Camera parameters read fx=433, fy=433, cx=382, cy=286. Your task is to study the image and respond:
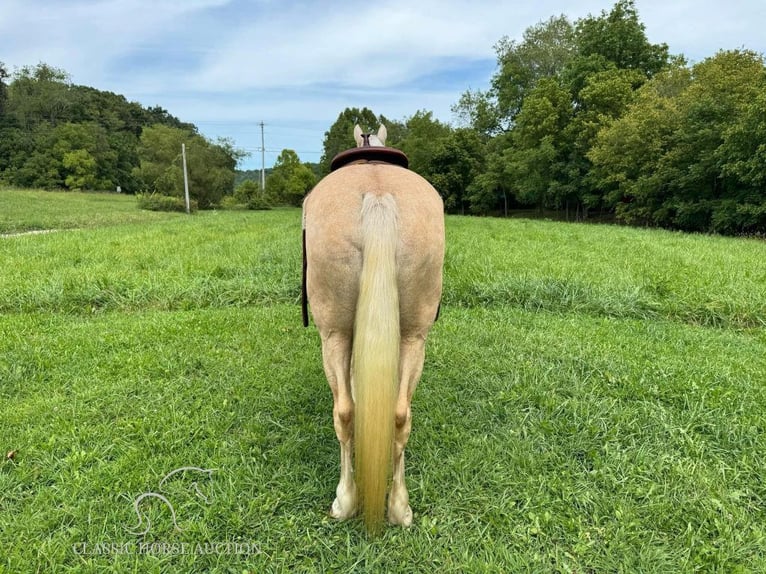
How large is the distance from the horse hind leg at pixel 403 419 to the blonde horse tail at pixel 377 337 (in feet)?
0.65

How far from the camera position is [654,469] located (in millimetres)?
2406

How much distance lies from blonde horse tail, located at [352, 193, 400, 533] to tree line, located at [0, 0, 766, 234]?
2145cm

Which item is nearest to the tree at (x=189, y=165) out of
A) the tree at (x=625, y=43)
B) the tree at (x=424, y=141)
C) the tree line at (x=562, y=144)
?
the tree line at (x=562, y=144)

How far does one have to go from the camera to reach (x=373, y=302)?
67.8 inches

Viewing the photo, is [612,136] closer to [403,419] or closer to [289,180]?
[403,419]

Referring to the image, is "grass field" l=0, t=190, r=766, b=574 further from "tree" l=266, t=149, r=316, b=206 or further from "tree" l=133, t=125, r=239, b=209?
"tree" l=266, t=149, r=316, b=206

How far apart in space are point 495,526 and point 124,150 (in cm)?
7066

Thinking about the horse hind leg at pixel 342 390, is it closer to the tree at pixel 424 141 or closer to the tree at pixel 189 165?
the tree at pixel 424 141

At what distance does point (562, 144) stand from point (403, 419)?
32251 mm

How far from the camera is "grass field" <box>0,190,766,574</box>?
193 centimetres

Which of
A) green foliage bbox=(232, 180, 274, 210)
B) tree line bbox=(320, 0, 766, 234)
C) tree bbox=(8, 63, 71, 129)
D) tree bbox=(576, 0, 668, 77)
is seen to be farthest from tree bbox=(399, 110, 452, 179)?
tree bbox=(8, 63, 71, 129)

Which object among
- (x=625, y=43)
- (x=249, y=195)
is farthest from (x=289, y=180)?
(x=625, y=43)

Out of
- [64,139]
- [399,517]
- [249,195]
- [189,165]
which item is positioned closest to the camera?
[399,517]

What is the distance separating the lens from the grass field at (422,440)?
193 centimetres
